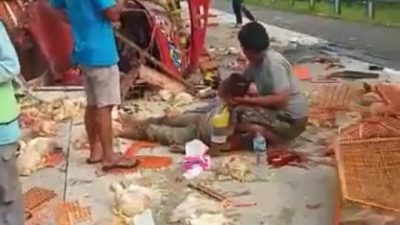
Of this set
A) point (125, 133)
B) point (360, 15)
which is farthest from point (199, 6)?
point (360, 15)

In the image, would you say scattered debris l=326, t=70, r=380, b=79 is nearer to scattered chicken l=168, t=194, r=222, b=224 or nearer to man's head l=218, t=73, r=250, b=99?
man's head l=218, t=73, r=250, b=99

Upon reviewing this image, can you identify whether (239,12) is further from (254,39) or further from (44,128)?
(254,39)

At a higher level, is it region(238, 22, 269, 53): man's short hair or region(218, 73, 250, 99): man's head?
region(238, 22, 269, 53): man's short hair

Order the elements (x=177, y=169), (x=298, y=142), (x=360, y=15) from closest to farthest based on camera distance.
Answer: (x=177, y=169) < (x=298, y=142) < (x=360, y=15)

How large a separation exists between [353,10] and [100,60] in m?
16.7

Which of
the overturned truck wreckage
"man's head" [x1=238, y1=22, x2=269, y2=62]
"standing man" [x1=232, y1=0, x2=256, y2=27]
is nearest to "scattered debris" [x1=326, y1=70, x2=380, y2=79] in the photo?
the overturned truck wreckage

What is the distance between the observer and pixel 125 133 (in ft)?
29.3

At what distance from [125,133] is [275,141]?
1510mm

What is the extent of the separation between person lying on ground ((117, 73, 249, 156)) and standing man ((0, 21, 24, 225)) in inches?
111

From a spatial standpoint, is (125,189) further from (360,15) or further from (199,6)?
(360,15)

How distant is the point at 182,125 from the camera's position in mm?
8875

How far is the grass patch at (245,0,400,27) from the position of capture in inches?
841

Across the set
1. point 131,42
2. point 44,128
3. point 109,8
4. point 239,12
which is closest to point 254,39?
point 109,8

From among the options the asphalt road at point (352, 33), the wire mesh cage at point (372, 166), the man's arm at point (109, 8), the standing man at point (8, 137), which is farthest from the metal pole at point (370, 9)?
the standing man at point (8, 137)
